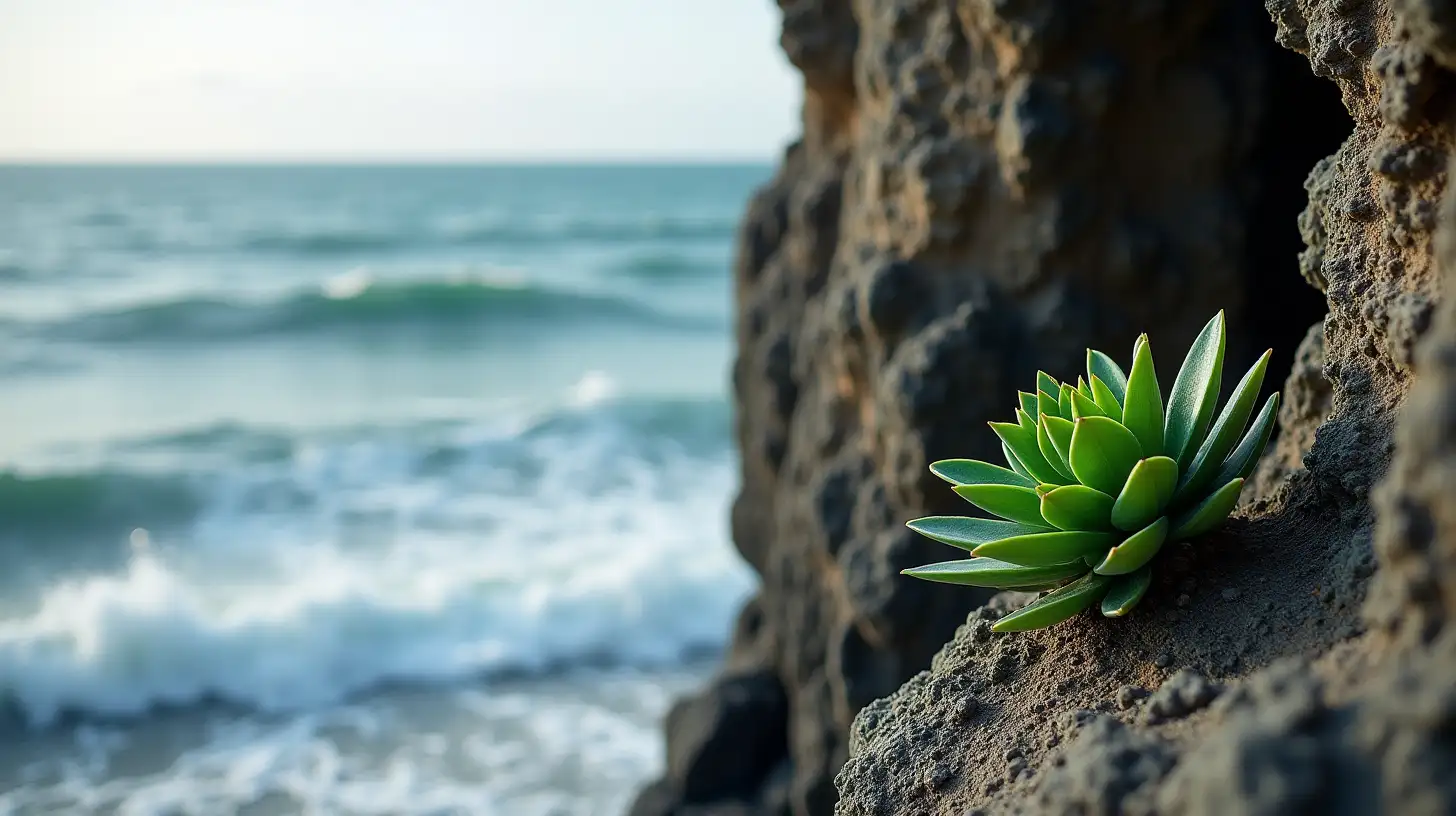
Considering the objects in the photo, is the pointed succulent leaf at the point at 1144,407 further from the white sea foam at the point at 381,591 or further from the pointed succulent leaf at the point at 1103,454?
the white sea foam at the point at 381,591

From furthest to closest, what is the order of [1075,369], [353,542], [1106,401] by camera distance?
[353,542], [1075,369], [1106,401]

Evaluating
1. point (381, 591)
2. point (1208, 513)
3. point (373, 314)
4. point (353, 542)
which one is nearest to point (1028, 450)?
point (1208, 513)

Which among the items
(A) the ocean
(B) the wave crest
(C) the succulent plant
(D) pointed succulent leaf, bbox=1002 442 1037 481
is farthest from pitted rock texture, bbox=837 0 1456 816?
(B) the wave crest

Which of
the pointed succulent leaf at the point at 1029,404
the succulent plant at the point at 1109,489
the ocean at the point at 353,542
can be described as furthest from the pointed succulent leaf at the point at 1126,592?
the ocean at the point at 353,542

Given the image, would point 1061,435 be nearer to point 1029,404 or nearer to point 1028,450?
point 1028,450

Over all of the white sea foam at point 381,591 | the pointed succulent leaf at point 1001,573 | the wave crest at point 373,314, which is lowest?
the white sea foam at point 381,591

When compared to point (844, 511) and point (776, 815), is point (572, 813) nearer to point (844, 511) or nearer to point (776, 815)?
point (776, 815)

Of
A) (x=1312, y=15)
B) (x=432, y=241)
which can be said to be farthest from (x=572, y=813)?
(x=432, y=241)
